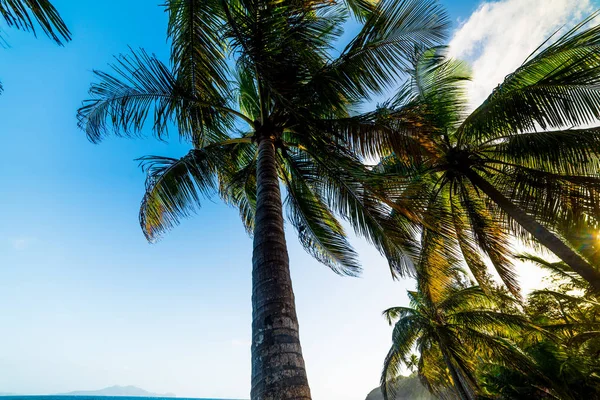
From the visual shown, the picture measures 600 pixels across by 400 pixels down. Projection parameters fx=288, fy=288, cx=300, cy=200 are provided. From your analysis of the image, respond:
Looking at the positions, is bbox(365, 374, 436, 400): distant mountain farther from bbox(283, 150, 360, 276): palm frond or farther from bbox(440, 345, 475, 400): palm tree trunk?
bbox(283, 150, 360, 276): palm frond

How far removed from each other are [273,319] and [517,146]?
245 inches

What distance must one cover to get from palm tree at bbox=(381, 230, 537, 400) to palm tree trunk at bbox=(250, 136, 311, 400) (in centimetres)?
542

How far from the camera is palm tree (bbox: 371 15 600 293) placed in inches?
191

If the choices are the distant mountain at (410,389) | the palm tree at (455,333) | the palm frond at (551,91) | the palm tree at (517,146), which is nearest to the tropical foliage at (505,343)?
the palm tree at (455,333)

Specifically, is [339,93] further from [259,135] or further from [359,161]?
[259,135]

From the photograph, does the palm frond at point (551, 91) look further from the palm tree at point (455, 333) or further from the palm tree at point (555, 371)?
the palm tree at point (555, 371)

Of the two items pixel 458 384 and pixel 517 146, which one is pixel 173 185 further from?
pixel 458 384

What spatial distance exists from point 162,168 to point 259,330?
444cm

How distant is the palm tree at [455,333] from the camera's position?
9.48m

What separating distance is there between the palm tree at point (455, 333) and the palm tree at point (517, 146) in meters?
1.89

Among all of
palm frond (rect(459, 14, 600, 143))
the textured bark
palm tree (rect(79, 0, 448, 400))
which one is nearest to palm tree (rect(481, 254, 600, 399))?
the textured bark

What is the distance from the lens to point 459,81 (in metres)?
7.69

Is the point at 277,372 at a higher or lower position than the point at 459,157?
lower

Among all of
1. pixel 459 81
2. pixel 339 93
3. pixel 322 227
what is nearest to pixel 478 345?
pixel 322 227
